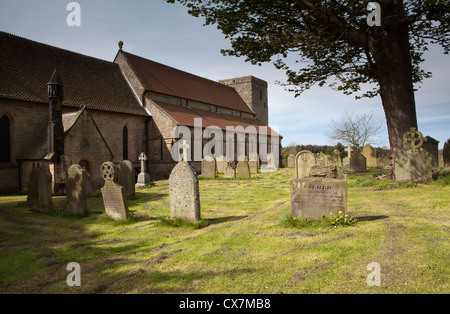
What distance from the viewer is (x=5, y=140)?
Answer: 1577 cm

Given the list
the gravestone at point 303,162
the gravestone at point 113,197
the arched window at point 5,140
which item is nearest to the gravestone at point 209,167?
the gravestone at point 303,162

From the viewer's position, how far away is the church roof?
55.4 ft

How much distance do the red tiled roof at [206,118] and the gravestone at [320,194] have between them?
18.0 m

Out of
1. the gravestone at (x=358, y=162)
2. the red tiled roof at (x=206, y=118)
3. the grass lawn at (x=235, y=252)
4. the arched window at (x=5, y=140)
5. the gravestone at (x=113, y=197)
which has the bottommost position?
the grass lawn at (x=235, y=252)

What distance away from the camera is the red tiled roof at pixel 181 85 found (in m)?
26.4

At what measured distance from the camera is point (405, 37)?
1249 centimetres

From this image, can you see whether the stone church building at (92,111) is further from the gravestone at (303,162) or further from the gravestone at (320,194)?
the gravestone at (320,194)

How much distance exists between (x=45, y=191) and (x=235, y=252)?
751 centimetres

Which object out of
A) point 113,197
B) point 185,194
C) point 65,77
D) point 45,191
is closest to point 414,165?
point 185,194

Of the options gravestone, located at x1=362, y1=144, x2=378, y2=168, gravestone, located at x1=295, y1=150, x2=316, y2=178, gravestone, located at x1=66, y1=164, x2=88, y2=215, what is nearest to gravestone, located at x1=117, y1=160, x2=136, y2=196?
gravestone, located at x1=66, y1=164, x2=88, y2=215

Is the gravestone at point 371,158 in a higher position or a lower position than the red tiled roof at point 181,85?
lower

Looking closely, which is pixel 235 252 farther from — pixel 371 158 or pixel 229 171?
pixel 371 158
